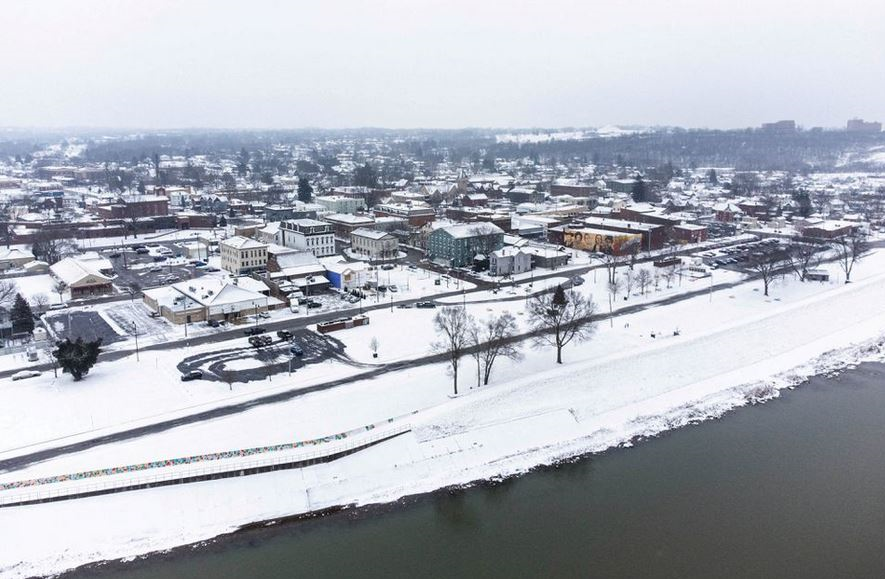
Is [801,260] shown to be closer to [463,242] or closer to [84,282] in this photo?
[463,242]

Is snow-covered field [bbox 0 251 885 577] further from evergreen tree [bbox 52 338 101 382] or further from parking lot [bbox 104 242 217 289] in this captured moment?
parking lot [bbox 104 242 217 289]

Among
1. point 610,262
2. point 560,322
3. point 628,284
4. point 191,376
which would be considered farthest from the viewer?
point 610,262

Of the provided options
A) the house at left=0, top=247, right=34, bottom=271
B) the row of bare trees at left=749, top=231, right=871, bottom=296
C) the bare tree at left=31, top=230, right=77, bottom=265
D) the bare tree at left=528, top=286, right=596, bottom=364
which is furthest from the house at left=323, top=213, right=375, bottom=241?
the row of bare trees at left=749, top=231, right=871, bottom=296

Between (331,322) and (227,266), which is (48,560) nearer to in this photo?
(331,322)

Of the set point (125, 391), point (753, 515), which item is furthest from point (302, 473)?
point (753, 515)

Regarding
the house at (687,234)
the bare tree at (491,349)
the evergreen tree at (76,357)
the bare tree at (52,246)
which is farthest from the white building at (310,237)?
the house at (687,234)

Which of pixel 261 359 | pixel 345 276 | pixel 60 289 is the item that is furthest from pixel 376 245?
pixel 261 359

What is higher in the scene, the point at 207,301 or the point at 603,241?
the point at 603,241
